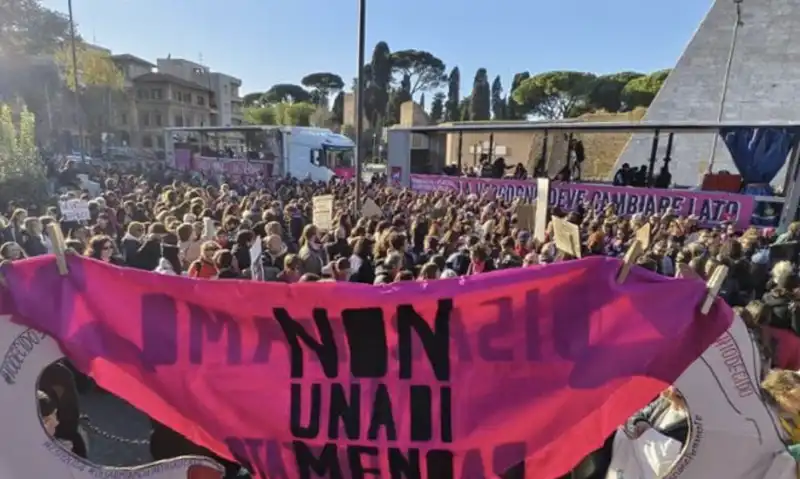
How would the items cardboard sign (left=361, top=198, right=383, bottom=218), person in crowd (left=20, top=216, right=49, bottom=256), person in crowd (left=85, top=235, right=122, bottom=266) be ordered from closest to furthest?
person in crowd (left=85, top=235, right=122, bottom=266) < person in crowd (left=20, top=216, right=49, bottom=256) < cardboard sign (left=361, top=198, right=383, bottom=218)

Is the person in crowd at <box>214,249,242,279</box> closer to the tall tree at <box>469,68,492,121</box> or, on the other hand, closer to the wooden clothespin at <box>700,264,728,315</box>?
the wooden clothespin at <box>700,264,728,315</box>

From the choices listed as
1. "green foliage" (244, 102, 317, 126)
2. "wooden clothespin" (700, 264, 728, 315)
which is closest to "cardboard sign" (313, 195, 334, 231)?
"wooden clothespin" (700, 264, 728, 315)

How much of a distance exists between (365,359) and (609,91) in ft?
213

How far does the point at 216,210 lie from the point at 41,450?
8920 millimetres

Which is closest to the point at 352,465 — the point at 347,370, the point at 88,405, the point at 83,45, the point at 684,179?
the point at 347,370

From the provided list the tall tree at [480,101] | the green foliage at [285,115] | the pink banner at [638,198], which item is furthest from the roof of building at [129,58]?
the pink banner at [638,198]

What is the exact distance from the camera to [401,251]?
6.62m

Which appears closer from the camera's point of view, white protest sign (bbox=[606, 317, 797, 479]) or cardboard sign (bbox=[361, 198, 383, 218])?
white protest sign (bbox=[606, 317, 797, 479])

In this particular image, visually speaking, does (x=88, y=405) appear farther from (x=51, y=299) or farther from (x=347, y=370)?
(x=347, y=370)

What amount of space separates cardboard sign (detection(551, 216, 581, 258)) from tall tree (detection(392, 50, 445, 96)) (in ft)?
289

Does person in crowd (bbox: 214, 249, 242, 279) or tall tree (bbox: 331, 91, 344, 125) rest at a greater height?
tall tree (bbox: 331, 91, 344, 125)

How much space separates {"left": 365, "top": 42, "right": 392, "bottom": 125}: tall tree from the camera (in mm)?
78500

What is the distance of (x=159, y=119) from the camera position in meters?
78.5

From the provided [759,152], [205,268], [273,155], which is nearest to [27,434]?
[205,268]
